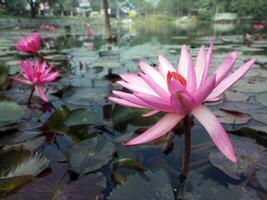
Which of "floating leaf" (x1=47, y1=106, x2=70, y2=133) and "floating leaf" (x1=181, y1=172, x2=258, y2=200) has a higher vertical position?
"floating leaf" (x1=181, y1=172, x2=258, y2=200)

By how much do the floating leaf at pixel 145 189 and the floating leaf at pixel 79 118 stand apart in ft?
1.89

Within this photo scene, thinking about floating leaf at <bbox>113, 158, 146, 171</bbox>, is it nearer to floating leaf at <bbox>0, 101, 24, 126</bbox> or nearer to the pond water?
the pond water

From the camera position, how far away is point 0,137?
1.19 metres

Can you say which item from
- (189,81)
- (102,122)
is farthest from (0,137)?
(189,81)

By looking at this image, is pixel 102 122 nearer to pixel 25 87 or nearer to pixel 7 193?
pixel 7 193

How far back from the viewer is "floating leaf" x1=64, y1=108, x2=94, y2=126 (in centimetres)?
122

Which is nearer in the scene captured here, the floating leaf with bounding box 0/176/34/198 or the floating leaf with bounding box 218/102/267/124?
the floating leaf with bounding box 0/176/34/198

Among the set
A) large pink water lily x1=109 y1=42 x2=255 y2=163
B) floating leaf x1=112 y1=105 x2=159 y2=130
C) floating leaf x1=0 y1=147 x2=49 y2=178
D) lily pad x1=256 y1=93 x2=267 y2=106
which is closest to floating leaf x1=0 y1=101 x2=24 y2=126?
floating leaf x1=0 y1=147 x2=49 y2=178

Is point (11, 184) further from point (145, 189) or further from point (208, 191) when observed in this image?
point (208, 191)

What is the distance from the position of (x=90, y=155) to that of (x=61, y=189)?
0.63 feet

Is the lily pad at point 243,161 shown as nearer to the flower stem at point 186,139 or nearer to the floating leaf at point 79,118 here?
the flower stem at point 186,139

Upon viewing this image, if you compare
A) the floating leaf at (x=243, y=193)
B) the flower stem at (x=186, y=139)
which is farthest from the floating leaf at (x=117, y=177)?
the floating leaf at (x=243, y=193)

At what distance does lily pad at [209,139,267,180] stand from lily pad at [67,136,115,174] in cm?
33

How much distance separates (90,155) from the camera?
37.4 inches
